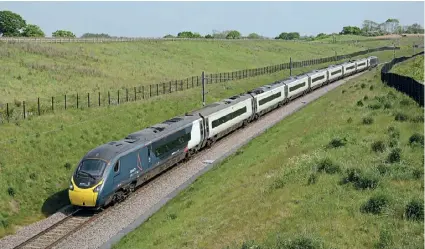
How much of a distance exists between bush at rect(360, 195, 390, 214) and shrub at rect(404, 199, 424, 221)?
0.80 metres

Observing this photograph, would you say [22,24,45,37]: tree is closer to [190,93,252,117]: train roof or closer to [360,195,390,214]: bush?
[190,93,252,117]: train roof

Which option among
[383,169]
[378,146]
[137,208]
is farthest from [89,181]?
[378,146]

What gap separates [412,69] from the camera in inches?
2429

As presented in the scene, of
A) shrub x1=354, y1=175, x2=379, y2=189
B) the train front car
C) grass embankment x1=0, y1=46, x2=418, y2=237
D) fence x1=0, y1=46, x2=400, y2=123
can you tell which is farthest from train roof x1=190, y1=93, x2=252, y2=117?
shrub x1=354, y1=175, x2=379, y2=189

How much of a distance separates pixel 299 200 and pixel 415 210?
4.57m

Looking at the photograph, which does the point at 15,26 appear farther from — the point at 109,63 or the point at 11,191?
the point at 11,191

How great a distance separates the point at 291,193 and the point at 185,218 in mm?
5380

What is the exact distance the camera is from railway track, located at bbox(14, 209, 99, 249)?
22812 millimetres

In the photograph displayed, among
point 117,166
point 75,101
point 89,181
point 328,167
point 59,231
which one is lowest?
point 59,231

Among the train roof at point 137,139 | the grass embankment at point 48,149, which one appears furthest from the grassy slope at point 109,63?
the train roof at point 137,139

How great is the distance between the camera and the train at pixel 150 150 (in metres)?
26.0

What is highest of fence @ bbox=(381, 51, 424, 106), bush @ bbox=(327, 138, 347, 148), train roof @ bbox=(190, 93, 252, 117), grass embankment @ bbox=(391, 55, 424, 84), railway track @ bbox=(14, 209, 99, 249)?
grass embankment @ bbox=(391, 55, 424, 84)

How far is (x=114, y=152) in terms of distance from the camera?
88.2ft

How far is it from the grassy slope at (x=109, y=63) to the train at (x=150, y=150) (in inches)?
743
